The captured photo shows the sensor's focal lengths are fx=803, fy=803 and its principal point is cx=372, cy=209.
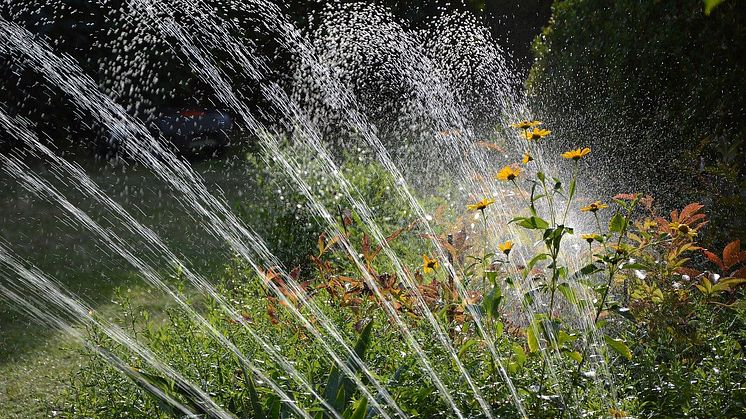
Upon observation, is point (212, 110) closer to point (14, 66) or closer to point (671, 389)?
point (14, 66)

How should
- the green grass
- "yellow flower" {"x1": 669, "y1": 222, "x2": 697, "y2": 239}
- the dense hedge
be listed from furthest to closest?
the dense hedge
the green grass
"yellow flower" {"x1": 669, "y1": 222, "x2": 697, "y2": 239}

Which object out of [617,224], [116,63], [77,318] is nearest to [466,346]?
[617,224]

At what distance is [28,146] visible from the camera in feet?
32.6

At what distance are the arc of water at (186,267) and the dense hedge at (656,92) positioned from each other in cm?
191

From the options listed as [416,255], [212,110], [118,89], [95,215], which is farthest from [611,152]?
[118,89]

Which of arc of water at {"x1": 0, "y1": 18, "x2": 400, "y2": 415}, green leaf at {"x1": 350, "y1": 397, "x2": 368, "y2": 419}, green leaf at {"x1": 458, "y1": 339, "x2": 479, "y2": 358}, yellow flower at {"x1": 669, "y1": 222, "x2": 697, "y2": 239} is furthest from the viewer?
arc of water at {"x1": 0, "y1": 18, "x2": 400, "y2": 415}

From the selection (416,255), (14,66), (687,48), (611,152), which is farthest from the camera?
(14,66)

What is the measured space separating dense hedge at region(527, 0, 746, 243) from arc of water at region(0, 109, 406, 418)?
6.26 feet

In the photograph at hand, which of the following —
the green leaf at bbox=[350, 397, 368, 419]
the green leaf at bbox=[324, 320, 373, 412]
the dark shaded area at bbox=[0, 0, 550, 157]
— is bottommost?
the green leaf at bbox=[350, 397, 368, 419]

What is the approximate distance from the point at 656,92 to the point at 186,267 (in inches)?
122

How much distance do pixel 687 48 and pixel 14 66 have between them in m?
7.59

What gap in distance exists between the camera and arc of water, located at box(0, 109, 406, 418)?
7.16 ft

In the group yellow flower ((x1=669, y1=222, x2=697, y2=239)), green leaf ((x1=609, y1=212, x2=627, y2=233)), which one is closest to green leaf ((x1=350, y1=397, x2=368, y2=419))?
green leaf ((x1=609, y1=212, x2=627, y2=233))

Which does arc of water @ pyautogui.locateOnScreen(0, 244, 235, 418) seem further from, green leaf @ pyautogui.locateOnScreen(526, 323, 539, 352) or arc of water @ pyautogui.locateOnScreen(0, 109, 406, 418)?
green leaf @ pyautogui.locateOnScreen(526, 323, 539, 352)
